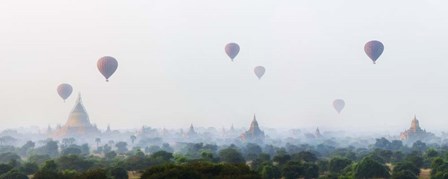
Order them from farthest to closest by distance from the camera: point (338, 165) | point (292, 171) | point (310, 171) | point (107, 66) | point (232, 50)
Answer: point (232, 50)
point (107, 66)
point (338, 165)
point (310, 171)
point (292, 171)

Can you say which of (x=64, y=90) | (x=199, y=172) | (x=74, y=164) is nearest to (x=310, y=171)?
(x=199, y=172)

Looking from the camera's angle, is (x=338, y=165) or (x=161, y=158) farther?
(x=161, y=158)

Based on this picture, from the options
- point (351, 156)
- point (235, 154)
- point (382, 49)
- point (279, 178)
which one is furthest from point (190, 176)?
point (382, 49)

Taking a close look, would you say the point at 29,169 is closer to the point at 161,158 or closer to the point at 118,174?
the point at 118,174

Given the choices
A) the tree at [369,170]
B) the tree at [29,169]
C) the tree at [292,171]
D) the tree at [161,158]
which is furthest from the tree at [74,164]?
the tree at [369,170]

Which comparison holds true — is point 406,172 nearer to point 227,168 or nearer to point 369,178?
point 369,178

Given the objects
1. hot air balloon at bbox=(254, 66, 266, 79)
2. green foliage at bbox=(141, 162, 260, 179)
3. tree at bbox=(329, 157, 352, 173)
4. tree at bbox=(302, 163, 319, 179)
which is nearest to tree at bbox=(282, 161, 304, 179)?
tree at bbox=(302, 163, 319, 179)
